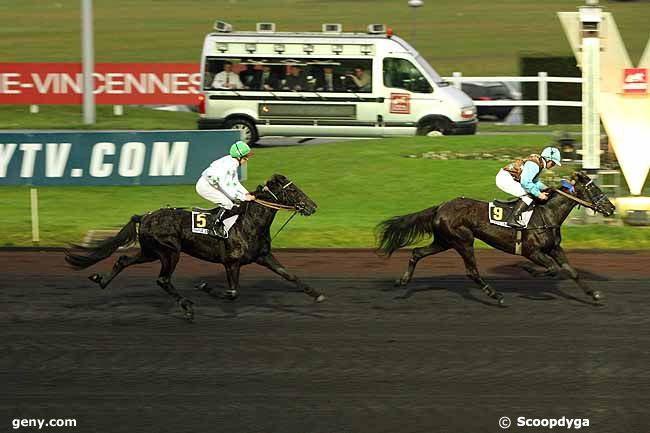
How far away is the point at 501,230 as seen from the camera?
12453mm

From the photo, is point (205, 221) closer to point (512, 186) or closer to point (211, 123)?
point (512, 186)

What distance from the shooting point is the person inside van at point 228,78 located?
25703mm

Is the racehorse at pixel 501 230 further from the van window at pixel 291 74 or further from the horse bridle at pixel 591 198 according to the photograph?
the van window at pixel 291 74

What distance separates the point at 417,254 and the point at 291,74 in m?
13.3

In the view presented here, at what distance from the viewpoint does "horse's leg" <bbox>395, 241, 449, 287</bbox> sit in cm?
1288

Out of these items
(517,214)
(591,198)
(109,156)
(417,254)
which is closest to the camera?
(591,198)

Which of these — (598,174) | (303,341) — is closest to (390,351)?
(303,341)

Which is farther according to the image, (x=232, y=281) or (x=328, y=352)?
(x=232, y=281)

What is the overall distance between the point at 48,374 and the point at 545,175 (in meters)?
11.5

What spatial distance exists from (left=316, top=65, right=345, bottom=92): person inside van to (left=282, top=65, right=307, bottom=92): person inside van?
0.36 m

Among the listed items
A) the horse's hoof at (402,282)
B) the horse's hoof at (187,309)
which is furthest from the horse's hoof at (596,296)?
the horse's hoof at (187,309)

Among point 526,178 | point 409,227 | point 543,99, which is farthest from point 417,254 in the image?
point 543,99

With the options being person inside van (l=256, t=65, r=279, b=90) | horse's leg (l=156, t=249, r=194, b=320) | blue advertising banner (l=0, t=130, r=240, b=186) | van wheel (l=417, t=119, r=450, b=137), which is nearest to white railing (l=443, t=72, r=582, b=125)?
van wheel (l=417, t=119, r=450, b=137)

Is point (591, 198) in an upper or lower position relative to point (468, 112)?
lower
